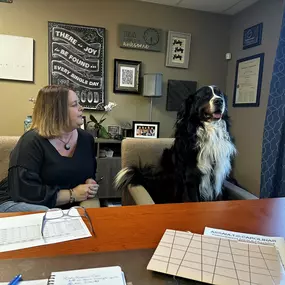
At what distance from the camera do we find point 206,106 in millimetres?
1801

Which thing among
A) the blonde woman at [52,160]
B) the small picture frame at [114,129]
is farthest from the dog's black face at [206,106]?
the small picture frame at [114,129]

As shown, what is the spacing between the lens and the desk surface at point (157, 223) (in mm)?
739

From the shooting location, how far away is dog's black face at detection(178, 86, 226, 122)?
179 centimetres

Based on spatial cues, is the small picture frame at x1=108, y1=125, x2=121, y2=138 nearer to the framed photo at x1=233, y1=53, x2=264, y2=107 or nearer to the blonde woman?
the framed photo at x1=233, y1=53, x2=264, y2=107

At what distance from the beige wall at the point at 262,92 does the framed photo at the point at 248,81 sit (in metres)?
0.06

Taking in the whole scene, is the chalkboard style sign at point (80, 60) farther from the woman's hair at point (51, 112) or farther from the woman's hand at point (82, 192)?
the woman's hand at point (82, 192)

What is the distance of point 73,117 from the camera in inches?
60.8

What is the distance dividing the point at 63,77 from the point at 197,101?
1940mm

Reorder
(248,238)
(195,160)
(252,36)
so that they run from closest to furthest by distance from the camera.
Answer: (248,238), (195,160), (252,36)

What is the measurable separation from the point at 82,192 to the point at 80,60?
2195mm

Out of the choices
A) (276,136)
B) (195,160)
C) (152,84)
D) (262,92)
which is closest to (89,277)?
(195,160)

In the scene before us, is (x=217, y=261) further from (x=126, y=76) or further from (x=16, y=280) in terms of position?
(x=126, y=76)

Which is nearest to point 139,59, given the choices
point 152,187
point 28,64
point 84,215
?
point 28,64

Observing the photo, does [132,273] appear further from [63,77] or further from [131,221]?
[63,77]
